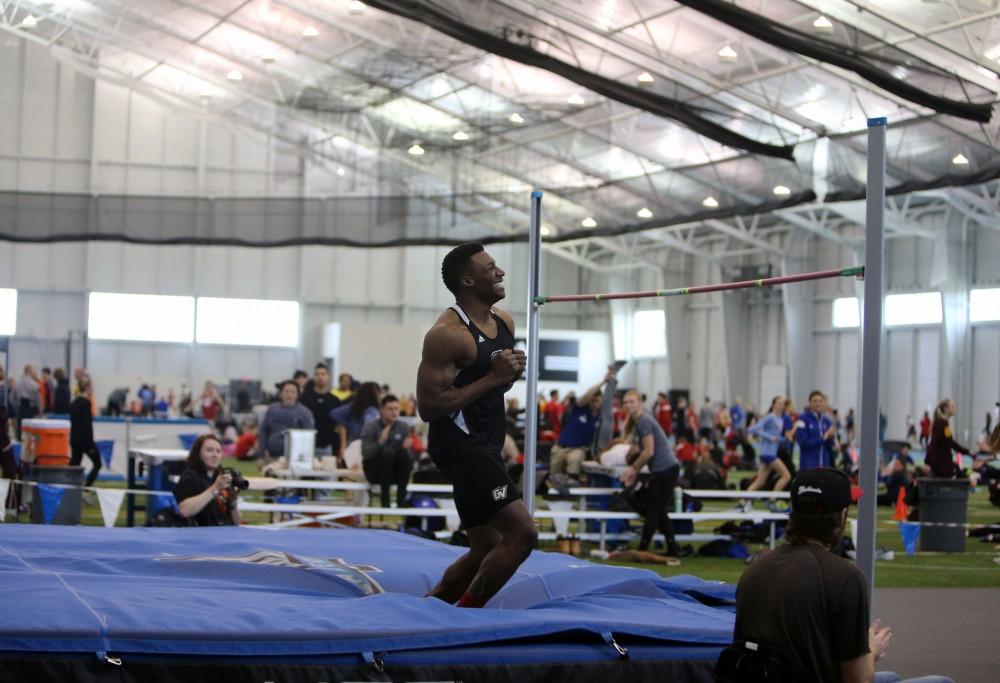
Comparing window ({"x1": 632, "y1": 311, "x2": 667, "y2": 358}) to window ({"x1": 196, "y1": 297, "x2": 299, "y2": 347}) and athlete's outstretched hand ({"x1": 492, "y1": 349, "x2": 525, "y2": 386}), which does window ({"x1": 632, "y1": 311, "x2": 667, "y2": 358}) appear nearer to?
window ({"x1": 196, "y1": 297, "x2": 299, "y2": 347})

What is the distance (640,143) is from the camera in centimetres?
2408

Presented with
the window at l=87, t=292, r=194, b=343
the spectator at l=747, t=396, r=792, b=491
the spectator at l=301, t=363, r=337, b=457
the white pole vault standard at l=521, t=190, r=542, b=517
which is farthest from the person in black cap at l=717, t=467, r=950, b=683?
the window at l=87, t=292, r=194, b=343

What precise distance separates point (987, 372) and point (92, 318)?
22.1 meters

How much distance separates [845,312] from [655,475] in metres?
20.6

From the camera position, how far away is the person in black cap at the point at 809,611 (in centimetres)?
310

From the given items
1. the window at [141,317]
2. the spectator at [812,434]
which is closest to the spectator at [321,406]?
the spectator at [812,434]

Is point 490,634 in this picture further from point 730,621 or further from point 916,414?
point 916,414

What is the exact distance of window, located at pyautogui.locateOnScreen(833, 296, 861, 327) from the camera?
30.0 meters

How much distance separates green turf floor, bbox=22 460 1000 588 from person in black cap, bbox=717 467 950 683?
6.48 meters

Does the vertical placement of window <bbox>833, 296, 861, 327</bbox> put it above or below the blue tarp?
above

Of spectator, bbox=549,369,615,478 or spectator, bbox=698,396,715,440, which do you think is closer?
spectator, bbox=549,369,615,478

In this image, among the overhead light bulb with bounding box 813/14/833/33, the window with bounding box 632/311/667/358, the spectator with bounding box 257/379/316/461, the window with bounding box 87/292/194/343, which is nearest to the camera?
the spectator with bounding box 257/379/316/461

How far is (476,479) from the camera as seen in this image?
15.5 feet

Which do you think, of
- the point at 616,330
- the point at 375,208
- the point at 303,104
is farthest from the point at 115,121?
the point at 375,208
